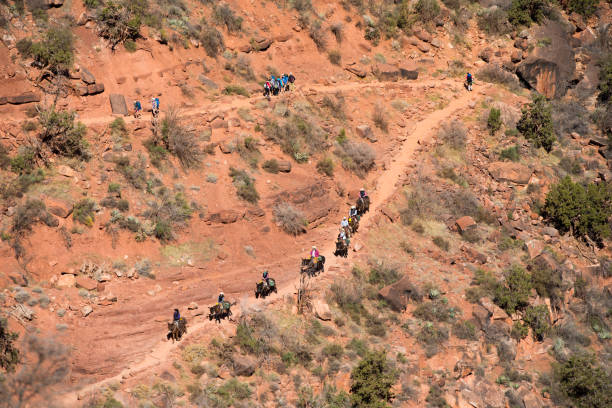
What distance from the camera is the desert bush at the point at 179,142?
31150 millimetres

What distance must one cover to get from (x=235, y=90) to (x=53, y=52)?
33.4 ft

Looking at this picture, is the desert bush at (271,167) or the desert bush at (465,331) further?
the desert bush at (271,167)

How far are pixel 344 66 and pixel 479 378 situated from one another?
24.2 m

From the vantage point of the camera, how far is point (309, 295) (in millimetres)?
28047

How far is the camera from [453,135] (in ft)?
134

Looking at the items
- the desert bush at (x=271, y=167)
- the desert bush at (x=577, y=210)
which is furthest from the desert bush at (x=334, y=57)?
the desert bush at (x=577, y=210)

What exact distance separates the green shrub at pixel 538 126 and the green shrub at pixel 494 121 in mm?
2179

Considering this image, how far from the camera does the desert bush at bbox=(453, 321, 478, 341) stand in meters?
29.6

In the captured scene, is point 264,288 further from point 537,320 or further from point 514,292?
point 537,320

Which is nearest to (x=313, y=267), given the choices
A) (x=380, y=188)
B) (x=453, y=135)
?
(x=380, y=188)

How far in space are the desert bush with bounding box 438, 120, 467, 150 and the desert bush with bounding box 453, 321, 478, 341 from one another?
14.5 metres

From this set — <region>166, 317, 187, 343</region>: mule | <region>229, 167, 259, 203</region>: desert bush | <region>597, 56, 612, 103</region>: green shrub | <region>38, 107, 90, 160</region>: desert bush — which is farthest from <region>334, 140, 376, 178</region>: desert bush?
<region>597, 56, 612, 103</region>: green shrub

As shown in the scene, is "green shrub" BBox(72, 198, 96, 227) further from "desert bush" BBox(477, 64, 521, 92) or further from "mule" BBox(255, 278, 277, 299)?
"desert bush" BBox(477, 64, 521, 92)

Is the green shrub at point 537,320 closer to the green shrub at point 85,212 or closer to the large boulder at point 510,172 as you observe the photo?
the large boulder at point 510,172
